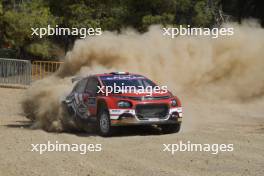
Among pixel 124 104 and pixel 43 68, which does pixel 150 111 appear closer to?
pixel 124 104

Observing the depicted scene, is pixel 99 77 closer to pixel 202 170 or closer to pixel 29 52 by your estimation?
pixel 202 170

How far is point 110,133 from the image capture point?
14406 mm

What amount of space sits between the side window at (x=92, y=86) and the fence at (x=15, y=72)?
45.0ft

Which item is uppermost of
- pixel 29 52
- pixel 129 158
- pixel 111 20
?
pixel 129 158

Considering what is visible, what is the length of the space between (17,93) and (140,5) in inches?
344

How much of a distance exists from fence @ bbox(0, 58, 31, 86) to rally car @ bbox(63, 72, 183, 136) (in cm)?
1364

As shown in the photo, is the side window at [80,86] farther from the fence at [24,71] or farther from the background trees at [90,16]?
the background trees at [90,16]

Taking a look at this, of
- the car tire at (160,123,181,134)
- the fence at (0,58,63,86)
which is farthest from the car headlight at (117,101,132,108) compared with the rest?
the fence at (0,58,63,86)

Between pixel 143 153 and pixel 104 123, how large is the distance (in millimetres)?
3014

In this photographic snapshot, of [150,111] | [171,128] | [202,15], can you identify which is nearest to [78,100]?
[150,111]

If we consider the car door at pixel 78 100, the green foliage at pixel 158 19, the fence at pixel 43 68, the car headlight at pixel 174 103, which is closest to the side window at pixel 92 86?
the car door at pixel 78 100

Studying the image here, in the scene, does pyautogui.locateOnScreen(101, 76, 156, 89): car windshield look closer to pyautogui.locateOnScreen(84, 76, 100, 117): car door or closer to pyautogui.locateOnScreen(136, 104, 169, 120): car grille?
pyautogui.locateOnScreen(84, 76, 100, 117): car door

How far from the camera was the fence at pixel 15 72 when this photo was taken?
28.9 m

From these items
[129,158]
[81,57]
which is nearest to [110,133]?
[129,158]
